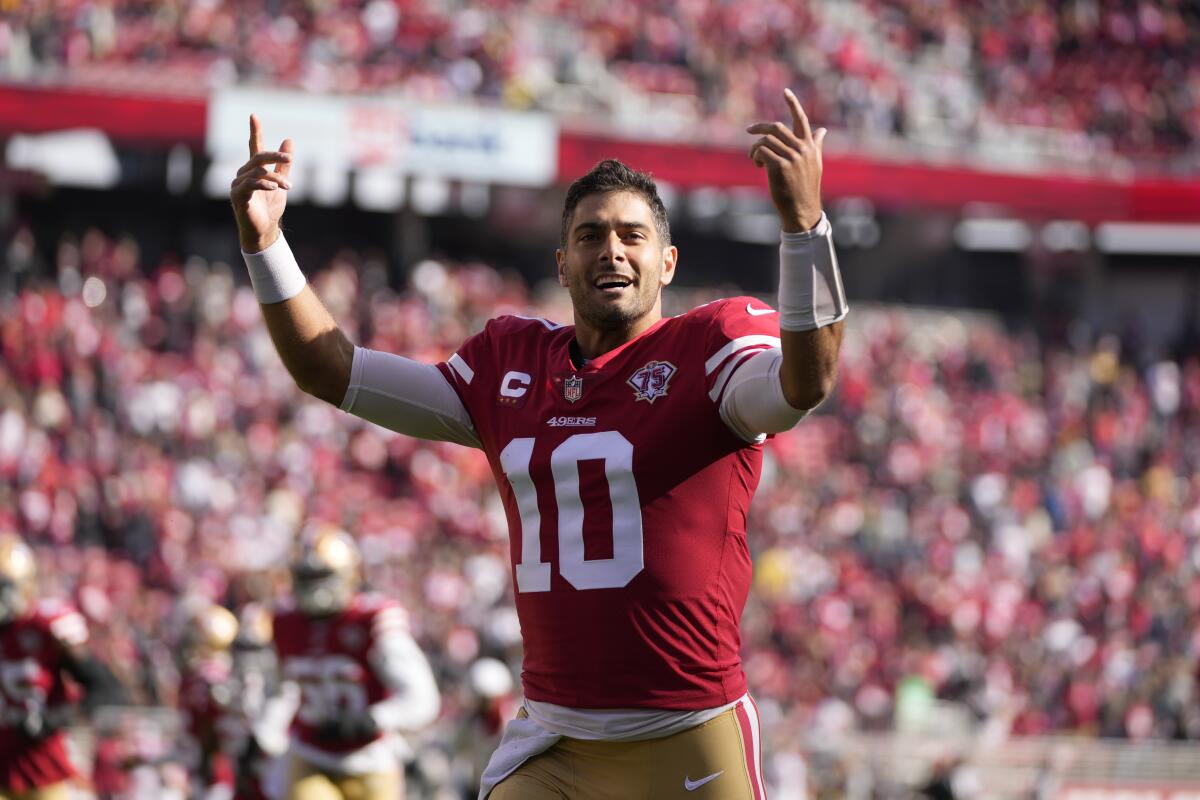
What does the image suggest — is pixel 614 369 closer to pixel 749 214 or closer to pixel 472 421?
pixel 472 421

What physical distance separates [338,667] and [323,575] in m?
0.39

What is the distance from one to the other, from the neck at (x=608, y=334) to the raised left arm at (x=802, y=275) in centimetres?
54

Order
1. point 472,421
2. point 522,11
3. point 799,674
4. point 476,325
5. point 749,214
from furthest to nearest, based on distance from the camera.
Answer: point 749,214, point 522,11, point 476,325, point 799,674, point 472,421

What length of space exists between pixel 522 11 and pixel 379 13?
6.33 feet

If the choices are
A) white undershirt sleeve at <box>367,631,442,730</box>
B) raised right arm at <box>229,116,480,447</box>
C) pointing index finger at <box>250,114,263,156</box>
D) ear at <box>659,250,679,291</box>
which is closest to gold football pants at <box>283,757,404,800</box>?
white undershirt sleeve at <box>367,631,442,730</box>

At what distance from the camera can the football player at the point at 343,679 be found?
737 cm

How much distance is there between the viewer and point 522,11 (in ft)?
73.3

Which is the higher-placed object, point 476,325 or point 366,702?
point 476,325

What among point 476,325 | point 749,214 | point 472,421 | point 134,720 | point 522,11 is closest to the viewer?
point 472,421

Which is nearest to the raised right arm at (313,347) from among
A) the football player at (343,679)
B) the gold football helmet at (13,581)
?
the football player at (343,679)

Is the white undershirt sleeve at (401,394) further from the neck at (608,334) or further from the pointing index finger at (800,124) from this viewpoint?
the pointing index finger at (800,124)

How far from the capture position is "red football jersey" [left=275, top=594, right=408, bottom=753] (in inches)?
295

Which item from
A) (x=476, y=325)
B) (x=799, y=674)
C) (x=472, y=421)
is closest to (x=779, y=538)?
(x=799, y=674)

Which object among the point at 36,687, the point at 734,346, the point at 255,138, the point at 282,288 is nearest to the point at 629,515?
the point at 734,346
